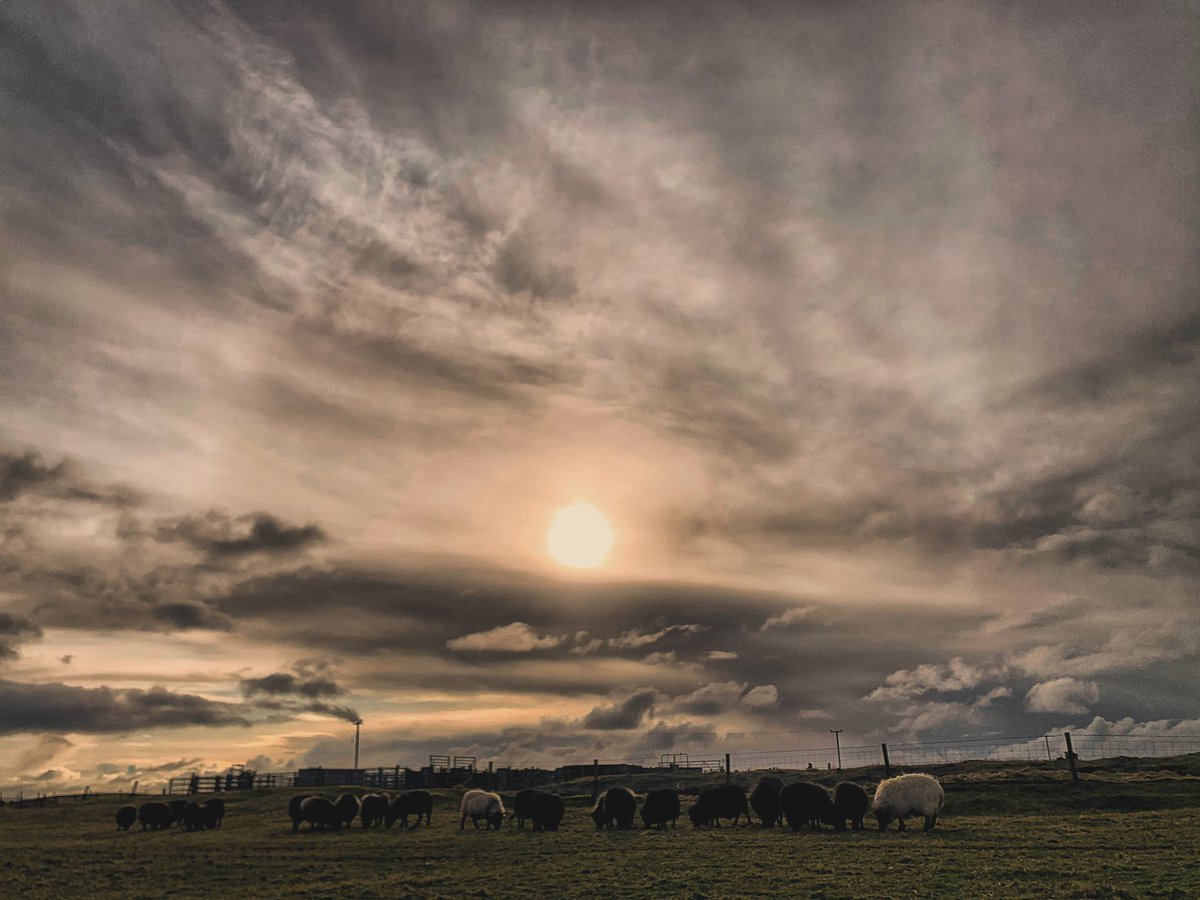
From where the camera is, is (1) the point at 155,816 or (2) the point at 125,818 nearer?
(1) the point at 155,816

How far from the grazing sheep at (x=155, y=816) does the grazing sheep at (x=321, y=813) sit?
13673 millimetres

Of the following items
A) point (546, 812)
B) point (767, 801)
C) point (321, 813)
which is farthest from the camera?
point (321, 813)

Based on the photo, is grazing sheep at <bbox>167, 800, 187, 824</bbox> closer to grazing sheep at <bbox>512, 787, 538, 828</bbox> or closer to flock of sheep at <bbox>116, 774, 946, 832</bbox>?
flock of sheep at <bbox>116, 774, 946, 832</bbox>

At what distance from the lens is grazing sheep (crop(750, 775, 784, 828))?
38.9m

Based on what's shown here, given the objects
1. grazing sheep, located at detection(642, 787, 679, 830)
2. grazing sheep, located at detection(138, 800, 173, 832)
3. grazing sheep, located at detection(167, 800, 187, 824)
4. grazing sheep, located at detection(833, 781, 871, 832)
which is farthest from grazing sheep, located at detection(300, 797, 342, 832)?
grazing sheep, located at detection(833, 781, 871, 832)

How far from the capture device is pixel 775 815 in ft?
128

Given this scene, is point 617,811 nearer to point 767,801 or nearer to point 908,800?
point 767,801

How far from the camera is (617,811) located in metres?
39.7

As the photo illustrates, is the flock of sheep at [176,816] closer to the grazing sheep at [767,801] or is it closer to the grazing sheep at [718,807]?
the grazing sheep at [718,807]

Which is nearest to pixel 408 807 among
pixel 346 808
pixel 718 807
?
pixel 346 808

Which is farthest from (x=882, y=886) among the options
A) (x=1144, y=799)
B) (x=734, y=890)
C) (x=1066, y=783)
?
(x=1066, y=783)

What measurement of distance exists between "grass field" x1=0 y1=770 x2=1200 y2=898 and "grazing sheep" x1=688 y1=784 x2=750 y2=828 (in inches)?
91.3

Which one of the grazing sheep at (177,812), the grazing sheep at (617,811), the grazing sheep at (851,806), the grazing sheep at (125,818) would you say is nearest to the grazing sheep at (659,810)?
the grazing sheep at (617,811)

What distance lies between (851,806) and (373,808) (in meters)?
29.0
